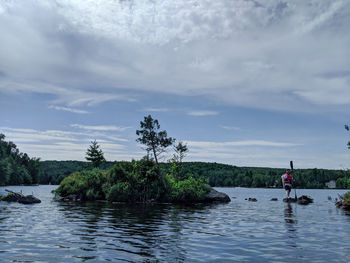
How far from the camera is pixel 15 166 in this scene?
14050 cm

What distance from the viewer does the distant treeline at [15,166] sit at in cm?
11256

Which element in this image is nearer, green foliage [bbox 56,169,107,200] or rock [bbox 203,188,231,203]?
rock [bbox 203,188,231,203]

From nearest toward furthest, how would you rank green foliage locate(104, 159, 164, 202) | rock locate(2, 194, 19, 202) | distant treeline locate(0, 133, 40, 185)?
rock locate(2, 194, 19, 202), green foliage locate(104, 159, 164, 202), distant treeline locate(0, 133, 40, 185)

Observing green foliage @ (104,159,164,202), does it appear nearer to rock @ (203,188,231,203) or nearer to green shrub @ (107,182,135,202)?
green shrub @ (107,182,135,202)

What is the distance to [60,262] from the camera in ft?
30.5

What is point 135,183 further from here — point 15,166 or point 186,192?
point 15,166

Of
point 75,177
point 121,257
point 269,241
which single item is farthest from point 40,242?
point 75,177

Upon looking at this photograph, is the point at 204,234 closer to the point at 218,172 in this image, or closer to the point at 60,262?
the point at 60,262

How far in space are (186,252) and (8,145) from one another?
159173 millimetres

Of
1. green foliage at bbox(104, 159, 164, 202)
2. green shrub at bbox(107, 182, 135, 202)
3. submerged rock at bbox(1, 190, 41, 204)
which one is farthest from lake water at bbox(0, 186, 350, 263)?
green foliage at bbox(104, 159, 164, 202)

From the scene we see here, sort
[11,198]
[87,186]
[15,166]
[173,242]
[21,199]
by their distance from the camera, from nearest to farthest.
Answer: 1. [173,242]
2. [21,199]
3. [11,198]
4. [87,186]
5. [15,166]

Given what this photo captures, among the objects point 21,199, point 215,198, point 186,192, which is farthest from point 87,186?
point 215,198

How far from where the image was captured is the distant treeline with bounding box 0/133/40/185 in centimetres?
11256

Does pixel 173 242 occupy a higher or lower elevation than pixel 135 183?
lower
